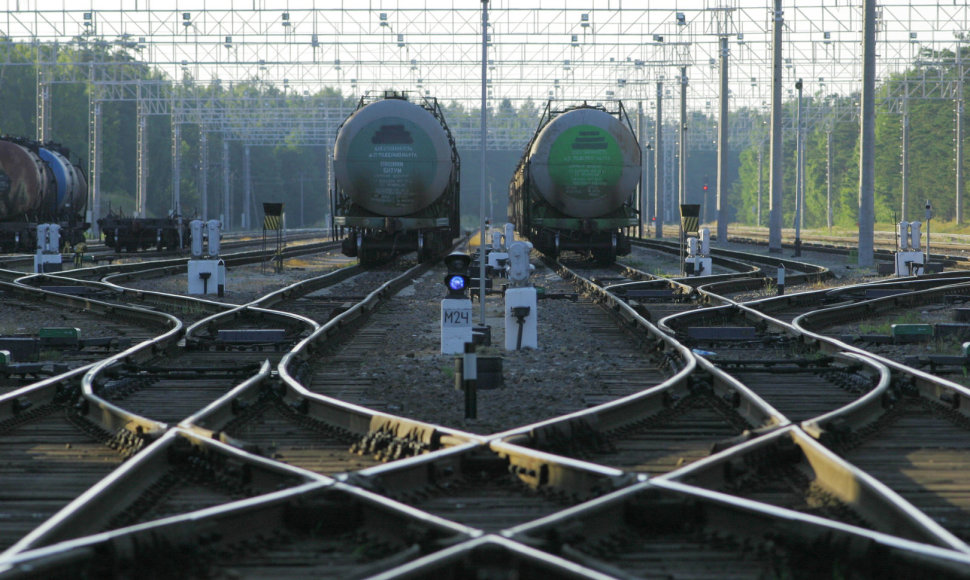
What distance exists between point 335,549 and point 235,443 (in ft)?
5.60

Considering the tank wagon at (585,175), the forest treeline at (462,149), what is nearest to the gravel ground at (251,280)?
the tank wagon at (585,175)

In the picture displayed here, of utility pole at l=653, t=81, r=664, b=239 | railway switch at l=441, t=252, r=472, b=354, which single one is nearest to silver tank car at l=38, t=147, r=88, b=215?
utility pole at l=653, t=81, r=664, b=239

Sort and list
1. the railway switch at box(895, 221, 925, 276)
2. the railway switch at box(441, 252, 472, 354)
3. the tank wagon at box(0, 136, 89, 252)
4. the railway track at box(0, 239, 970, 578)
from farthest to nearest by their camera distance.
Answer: the tank wagon at box(0, 136, 89, 252), the railway switch at box(895, 221, 925, 276), the railway switch at box(441, 252, 472, 354), the railway track at box(0, 239, 970, 578)

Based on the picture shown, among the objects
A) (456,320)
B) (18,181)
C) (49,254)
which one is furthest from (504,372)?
(18,181)

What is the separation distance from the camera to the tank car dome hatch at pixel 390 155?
26.7 metres

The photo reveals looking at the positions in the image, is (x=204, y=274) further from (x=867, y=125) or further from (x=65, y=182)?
(x=65, y=182)

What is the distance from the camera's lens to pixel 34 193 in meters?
36.4

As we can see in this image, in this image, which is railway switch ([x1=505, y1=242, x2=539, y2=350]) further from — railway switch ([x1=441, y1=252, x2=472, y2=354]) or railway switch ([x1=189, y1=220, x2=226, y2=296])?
railway switch ([x1=189, y1=220, x2=226, y2=296])

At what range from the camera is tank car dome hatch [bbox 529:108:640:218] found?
28.1 metres

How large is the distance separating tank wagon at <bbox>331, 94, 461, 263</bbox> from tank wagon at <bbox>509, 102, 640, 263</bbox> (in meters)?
2.41

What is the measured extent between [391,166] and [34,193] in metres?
15.3

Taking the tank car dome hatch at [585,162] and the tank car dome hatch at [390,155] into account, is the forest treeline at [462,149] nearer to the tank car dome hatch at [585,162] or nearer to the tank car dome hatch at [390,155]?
the tank car dome hatch at [585,162]

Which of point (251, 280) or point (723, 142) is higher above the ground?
point (723, 142)

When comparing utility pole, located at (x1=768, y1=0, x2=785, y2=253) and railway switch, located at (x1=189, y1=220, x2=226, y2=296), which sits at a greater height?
Answer: utility pole, located at (x1=768, y1=0, x2=785, y2=253)
